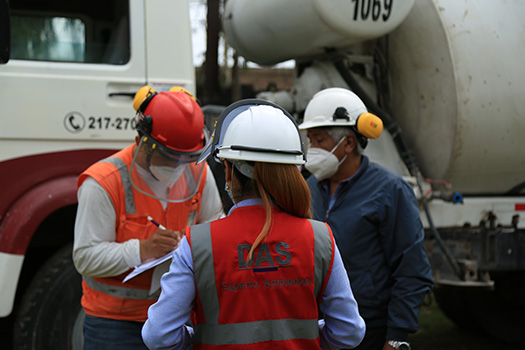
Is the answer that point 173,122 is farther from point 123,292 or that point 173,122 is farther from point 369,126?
point 369,126

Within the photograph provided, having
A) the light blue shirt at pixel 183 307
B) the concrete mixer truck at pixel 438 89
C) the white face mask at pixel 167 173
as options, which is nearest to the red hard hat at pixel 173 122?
the white face mask at pixel 167 173

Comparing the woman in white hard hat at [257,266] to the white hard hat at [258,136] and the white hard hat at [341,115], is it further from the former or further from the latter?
the white hard hat at [341,115]

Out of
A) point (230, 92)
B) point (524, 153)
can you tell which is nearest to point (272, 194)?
point (524, 153)

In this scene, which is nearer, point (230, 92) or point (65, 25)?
point (65, 25)

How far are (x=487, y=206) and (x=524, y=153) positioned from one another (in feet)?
1.30

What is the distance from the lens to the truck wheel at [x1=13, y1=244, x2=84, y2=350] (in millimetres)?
2830

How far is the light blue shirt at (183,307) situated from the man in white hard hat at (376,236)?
71 cm

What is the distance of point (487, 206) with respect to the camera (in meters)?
3.60

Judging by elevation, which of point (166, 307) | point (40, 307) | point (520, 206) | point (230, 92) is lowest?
point (40, 307)

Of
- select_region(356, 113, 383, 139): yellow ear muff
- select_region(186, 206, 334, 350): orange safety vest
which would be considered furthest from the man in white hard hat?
select_region(186, 206, 334, 350): orange safety vest

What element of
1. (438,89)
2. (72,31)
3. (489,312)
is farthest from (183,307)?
(489,312)

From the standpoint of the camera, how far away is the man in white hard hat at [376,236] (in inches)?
87.0

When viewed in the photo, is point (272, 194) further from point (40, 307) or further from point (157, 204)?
point (40, 307)

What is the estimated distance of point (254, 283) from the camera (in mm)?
1426
